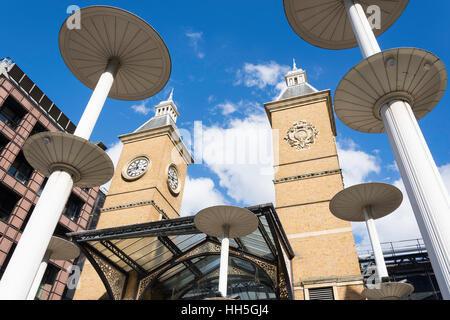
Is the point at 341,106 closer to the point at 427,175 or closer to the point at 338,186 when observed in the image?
the point at 427,175

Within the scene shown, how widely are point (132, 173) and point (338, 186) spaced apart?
1437 cm

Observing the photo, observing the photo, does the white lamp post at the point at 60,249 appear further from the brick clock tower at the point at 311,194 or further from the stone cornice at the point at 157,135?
the stone cornice at the point at 157,135

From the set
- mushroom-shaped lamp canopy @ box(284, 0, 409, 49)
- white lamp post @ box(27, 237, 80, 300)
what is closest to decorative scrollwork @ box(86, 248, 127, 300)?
white lamp post @ box(27, 237, 80, 300)

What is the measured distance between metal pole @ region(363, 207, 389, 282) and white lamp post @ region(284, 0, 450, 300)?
13.5ft

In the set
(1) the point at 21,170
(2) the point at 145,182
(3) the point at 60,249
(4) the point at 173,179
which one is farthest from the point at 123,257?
(1) the point at 21,170

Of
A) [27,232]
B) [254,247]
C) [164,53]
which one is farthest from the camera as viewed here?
[254,247]

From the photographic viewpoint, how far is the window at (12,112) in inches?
1129

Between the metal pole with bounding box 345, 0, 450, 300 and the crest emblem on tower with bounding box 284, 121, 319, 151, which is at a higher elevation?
the crest emblem on tower with bounding box 284, 121, 319, 151

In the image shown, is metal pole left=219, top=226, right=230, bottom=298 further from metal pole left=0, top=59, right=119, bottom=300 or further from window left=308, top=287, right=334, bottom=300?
window left=308, top=287, right=334, bottom=300

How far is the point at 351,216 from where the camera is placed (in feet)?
44.2

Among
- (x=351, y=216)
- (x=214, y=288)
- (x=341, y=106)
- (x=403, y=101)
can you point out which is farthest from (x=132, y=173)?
(x=403, y=101)

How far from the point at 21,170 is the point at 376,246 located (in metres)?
29.0

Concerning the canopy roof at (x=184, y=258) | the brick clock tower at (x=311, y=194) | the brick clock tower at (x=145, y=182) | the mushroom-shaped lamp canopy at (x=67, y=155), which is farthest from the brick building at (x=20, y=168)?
the mushroom-shaped lamp canopy at (x=67, y=155)

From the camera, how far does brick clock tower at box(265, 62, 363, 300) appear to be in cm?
1548
